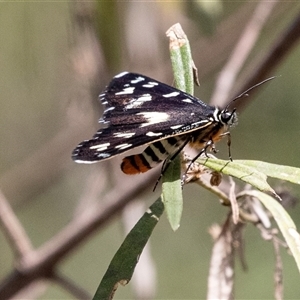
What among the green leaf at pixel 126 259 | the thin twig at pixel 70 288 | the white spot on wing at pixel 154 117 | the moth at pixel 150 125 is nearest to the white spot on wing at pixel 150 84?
the moth at pixel 150 125

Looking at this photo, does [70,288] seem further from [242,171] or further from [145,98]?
[242,171]

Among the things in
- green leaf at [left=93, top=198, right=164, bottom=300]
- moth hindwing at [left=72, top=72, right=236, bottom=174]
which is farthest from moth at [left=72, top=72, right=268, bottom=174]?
green leaf at [left=93, top=198, right=164, bottom=300]

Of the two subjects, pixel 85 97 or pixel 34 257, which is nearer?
pixel 34 257

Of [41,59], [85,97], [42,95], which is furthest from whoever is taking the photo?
[42,95]

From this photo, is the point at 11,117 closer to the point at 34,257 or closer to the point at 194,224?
the point at 194,224

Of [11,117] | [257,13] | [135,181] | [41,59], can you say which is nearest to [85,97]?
[135,181]

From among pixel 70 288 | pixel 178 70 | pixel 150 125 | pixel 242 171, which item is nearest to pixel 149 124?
pixel 150 125

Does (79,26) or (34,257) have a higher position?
(79,26)
